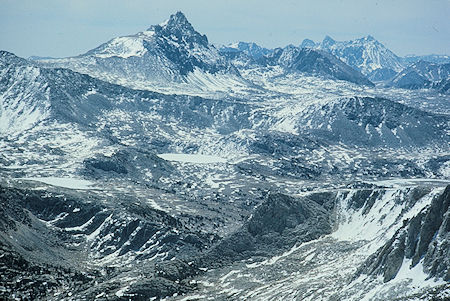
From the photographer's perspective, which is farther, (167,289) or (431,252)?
(167,289)

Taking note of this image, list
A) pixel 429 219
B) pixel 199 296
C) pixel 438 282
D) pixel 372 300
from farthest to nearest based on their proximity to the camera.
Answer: pixel 199 296 → pixel 429 219 → pixel 372 300 → pixel 438 282

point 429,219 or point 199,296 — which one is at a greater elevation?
point 429,219

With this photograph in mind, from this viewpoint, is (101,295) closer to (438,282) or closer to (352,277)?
(352,277)

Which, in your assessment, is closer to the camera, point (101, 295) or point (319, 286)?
point (319, 286)

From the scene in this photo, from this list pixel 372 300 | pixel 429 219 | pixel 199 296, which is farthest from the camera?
pixel 199 296

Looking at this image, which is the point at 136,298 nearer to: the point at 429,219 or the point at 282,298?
the point at 282,298

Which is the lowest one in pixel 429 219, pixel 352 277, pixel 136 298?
pixel 136 298

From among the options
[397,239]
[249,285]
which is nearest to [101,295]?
[249,285]

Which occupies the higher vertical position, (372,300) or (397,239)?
(397,239)

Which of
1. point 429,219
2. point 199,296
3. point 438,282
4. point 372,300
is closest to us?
point 438,282

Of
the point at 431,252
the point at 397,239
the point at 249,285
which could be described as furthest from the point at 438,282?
the point at 249,285
